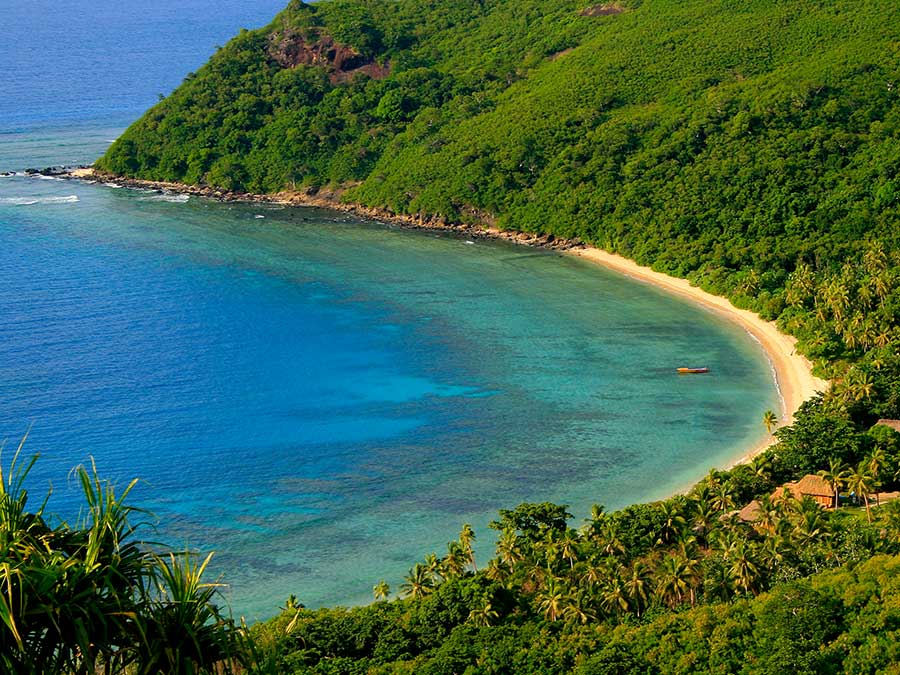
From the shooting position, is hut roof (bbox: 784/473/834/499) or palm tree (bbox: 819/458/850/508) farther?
hut roof (bbox: 784/473/834/499)

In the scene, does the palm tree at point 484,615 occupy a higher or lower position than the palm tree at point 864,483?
lower

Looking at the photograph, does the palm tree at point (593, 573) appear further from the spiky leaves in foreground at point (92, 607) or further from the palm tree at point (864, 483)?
the spiky leaves in foreground at point (92, 607)

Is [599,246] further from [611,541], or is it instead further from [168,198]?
[611,541]

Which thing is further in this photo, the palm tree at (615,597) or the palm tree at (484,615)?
the palm tree at (615,597)

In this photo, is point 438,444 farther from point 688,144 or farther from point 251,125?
point 251,125

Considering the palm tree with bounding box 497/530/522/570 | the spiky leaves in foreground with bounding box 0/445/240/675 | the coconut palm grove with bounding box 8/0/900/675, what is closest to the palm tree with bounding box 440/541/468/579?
the coconut palm grove with bounding box 8/0/900/675

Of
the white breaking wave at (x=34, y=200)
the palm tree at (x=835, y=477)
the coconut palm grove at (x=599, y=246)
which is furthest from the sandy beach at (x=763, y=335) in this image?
the white breaking wave at (x=34, y=200)

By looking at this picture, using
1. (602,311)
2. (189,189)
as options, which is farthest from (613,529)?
(189,189)

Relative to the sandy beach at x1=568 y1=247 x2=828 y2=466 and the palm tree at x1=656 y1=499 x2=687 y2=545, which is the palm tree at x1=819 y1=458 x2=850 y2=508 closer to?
the palm tree at x1=656 y1=499 x2=687 y2=545
